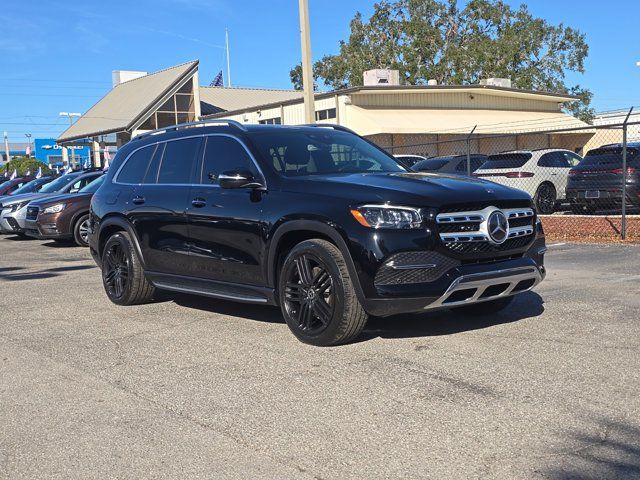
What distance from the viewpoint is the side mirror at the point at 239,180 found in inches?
254

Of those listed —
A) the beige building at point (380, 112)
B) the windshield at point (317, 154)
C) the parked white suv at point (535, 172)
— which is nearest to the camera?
the windshield at point (317, 154)

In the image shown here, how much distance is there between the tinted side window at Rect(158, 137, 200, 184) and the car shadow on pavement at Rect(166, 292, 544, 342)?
4.60ft

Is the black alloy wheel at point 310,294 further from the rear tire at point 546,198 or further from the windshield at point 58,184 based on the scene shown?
the windshield at point 58,184

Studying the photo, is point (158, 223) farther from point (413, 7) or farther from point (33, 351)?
point (413, 7)

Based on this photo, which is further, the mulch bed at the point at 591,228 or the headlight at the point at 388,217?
the mulch bed at the point at 591,228

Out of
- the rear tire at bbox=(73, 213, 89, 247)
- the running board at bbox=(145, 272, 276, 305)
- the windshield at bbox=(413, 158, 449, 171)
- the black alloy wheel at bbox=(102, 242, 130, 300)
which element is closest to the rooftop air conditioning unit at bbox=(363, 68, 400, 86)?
the windshield at bbox=(413, 158, 449, 171)

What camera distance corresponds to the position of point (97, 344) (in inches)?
257

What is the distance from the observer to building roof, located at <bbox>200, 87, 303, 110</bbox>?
2000 inches

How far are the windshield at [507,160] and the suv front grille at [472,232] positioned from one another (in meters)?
11.9

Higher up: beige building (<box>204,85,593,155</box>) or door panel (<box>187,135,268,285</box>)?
beige building (<box>204,85,593,155</box>)

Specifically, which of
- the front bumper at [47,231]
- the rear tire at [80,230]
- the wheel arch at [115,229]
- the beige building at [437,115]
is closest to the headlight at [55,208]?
the front bumper at [47,231]

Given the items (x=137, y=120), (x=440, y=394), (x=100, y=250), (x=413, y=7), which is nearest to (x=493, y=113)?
(x=137, y=120)

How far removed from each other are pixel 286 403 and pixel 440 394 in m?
0.95

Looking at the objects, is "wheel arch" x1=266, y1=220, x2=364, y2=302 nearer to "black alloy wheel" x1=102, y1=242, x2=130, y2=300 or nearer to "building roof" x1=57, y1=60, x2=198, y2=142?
"black alloy wheel" x1=102, y1=242, x2=130, y2=300
